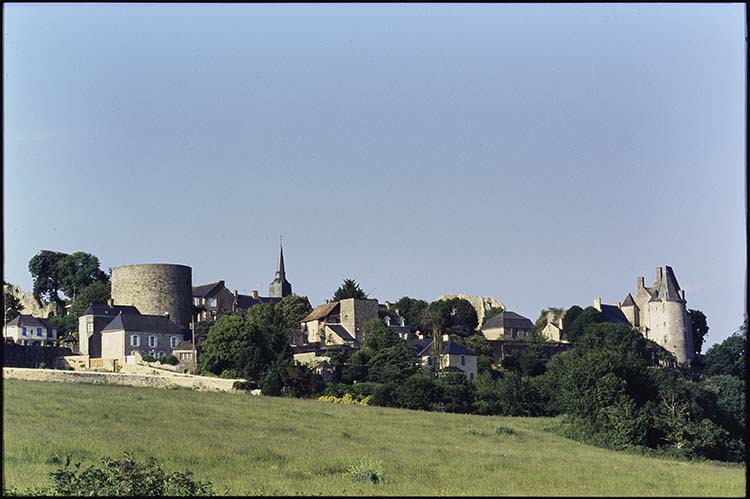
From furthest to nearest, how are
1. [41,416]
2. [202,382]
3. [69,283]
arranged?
[69,283], [202,382], [41,416]

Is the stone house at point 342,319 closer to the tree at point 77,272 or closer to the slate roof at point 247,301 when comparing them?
the slate roof at point 247,301

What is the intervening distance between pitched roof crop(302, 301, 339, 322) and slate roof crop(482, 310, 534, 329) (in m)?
14.2

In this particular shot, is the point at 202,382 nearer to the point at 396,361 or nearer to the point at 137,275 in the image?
the point at 396,361

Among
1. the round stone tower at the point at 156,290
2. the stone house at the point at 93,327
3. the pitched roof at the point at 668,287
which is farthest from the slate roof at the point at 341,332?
the pitched roof at the point at 668,287

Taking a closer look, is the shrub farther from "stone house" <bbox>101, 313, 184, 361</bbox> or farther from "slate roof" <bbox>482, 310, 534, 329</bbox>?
"slate roof" <bbox>482, 310, 534, 329</bbox>

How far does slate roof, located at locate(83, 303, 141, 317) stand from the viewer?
6694cm

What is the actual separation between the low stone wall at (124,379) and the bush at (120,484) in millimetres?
30670

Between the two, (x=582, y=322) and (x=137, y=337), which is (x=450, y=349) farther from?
(x=582, y=322)

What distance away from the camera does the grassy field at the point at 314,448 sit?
61.9 feet

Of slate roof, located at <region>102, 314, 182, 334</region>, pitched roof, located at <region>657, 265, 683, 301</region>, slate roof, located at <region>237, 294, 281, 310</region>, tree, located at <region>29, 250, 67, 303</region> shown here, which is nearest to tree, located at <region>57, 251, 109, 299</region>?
tree, located at <region>29, 250, 67, 303</region>

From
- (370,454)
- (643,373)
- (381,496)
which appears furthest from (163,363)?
(381,496)

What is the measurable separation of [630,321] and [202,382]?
2061 inches

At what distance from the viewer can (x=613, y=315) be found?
90125 mm

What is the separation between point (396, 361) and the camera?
5575 centimetres
